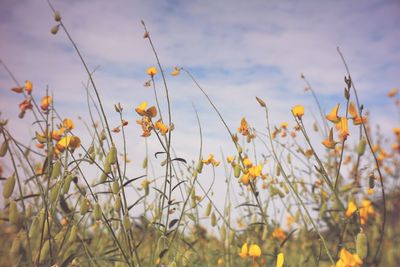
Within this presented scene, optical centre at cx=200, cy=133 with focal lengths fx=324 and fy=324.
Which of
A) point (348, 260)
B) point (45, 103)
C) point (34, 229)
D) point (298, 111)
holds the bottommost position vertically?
point (348, 260)

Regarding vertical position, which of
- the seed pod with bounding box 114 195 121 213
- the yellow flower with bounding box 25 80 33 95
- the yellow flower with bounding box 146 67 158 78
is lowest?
the seed pod with bounding box 114 195 121 213

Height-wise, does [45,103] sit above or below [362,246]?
above

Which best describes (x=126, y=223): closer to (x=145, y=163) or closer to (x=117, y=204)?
(x=117, y=204)

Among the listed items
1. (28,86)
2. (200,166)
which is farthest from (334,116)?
(28,86)

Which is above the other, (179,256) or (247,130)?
(247,130)

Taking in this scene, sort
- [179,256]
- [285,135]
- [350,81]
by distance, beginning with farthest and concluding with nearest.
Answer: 1. [285,135]
2. [179,256]
3. [350,81]

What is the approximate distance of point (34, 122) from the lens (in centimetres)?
135

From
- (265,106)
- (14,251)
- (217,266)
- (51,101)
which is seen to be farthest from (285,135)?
(14,251)

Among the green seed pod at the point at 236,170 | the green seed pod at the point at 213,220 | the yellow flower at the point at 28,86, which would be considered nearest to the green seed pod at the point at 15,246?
the yellow flower at the point at 28,86

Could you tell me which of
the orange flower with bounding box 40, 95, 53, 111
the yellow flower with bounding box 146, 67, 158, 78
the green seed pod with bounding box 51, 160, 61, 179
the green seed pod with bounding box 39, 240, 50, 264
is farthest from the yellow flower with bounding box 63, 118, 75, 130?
the green seed pod with bounding box 39, 240, 50, 264

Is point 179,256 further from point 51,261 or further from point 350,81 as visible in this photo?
point 350,81

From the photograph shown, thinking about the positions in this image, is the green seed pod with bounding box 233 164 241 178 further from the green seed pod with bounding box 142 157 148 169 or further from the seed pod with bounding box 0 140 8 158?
the seed pod with bounding box 0 140 8 158

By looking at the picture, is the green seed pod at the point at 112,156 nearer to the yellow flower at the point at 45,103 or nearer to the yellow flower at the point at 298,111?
the yellow flower at the point at 45,103

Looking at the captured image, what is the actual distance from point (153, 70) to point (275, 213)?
1446 millimetres
